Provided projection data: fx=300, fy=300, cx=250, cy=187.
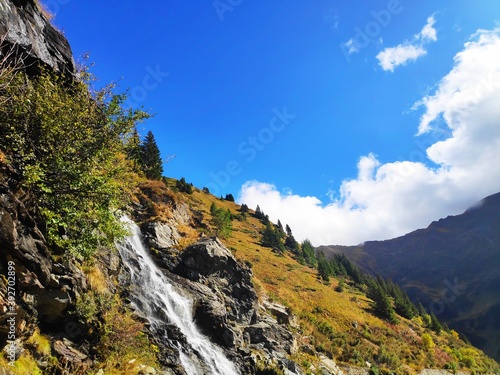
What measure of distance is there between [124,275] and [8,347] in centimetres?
1225

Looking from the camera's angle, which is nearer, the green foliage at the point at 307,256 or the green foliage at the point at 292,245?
the green foliage at the point at 307,256

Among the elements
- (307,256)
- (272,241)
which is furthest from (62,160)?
(307,256)

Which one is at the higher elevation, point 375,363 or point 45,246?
point 45,246

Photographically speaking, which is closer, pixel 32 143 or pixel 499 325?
pixel 32 143

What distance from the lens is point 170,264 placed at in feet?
91.6

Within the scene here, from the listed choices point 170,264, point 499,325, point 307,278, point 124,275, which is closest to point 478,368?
point 307,278

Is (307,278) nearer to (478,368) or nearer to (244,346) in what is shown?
(478,368)

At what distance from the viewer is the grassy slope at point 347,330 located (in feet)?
133

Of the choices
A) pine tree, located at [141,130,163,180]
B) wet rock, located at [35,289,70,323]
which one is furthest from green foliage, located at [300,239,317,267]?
wet rock, located at [35,289,70,323]

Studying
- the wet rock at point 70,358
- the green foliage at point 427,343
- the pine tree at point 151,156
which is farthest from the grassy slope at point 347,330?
the wet rock at point 70,358

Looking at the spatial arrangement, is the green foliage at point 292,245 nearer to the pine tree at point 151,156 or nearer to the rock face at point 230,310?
the pine tree at point 151,156

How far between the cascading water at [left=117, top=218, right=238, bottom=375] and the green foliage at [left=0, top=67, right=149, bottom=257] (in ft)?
19.7

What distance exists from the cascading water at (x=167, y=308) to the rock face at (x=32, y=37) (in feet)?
36.7

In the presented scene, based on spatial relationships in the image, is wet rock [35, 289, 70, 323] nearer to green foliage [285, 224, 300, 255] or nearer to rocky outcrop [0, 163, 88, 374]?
rocky outcrop [0, 163, 88, 374]
